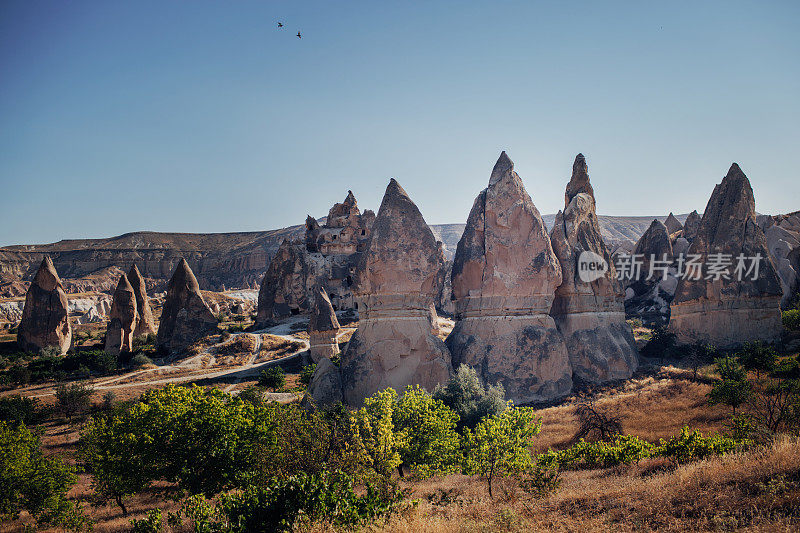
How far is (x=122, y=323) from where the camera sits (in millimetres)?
42000

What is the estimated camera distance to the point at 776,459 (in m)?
8.00

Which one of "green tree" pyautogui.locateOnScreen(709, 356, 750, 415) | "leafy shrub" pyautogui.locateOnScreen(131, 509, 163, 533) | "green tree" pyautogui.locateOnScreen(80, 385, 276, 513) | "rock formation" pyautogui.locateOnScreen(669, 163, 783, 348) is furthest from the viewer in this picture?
"rock formation" pyautogui.locateOnScreen(669, 163, 783, 348)

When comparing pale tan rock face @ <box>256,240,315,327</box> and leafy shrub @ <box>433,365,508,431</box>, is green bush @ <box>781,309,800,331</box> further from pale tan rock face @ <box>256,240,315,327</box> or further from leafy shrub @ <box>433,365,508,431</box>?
pale tan rock face @ <box>256,240,315,327</box>

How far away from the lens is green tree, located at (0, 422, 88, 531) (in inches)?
434

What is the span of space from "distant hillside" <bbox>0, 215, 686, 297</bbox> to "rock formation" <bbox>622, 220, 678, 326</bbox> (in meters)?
72.7

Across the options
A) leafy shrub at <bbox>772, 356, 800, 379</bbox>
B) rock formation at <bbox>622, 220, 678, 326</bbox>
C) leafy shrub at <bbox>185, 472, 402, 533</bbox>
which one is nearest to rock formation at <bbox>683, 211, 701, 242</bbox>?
rock formation at <bbox>622, 220, 678, 326</bbox>

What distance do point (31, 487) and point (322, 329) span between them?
20331 millimetres

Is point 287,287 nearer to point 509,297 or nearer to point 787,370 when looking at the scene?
point 509,297

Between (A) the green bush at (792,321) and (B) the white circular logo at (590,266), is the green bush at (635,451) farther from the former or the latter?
(A) the green bush at (792,321)

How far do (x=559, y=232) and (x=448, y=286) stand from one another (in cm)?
3255

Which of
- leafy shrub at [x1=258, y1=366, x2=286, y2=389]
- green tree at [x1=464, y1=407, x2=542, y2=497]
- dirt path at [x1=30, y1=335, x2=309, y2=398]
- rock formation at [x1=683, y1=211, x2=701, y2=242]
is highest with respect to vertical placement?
rock formation at [x1=683, y1=211, x2=701, y2=242]

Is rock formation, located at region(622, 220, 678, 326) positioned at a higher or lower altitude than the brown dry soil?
higher

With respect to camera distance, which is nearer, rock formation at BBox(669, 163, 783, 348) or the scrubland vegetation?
the scrubland vegetation

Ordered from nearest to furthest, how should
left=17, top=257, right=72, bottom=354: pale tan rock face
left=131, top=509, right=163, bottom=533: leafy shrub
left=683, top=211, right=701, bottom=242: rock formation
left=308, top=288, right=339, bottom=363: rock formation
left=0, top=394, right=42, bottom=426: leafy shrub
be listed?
left=131, top=509, right=163, bottom=533: leafy shrub, left=0, top=394, right=42, bottom=426: leafy shrub, left=308, top=288, right=339, bottom=363: rock formation, left=17, top=257, right=72, bottom=354: pale tan rock face, left=683, top=211, right=701, bottom=242: rock formation
